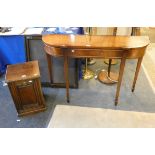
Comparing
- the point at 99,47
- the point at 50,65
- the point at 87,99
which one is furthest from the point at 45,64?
the point at 99,47

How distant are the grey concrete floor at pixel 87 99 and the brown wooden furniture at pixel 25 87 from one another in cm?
9

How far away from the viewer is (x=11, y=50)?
7.74 feet

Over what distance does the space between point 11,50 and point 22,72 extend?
799 mm

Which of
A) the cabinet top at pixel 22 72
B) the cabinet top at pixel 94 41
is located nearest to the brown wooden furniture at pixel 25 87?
the cabinet top at pixel 22 72

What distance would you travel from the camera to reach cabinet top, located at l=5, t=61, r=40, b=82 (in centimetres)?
163

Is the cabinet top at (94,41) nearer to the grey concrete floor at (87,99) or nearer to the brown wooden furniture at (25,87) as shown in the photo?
the brown wooden furniture at (25,87)

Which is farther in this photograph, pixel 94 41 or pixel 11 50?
pixel 11 50

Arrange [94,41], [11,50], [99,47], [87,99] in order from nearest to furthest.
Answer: [99,47] → [94,41] → [87,99] → [11,50]

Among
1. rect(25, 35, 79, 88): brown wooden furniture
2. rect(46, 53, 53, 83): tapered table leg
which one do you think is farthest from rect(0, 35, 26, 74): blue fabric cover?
rect(46, 53, 53, 83): tapered table leg

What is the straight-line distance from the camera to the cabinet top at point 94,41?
1661 mm

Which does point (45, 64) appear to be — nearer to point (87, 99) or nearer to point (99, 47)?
point (87, 99)
